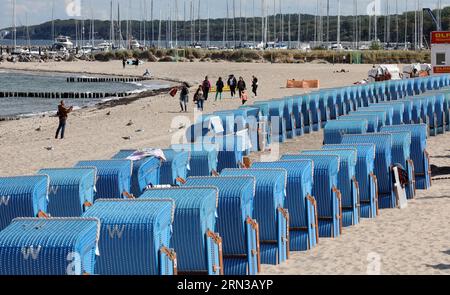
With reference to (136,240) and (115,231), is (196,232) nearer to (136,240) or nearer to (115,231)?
(136,240)

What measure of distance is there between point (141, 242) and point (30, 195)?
9.65 feet

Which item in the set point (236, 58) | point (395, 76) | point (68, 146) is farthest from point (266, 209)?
point (236, 58)

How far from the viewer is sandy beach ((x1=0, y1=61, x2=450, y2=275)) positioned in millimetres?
12633

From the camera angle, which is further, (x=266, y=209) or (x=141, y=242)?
(x=266, y=209)

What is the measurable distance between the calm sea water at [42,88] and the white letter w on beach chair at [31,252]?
42.0 m

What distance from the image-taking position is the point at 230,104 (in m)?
41.0

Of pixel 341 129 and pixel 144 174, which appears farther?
pixel 341 129

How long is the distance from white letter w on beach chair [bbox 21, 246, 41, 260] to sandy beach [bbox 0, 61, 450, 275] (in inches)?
174

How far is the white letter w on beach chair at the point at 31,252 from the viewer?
29.3ft

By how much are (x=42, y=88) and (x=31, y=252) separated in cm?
7003

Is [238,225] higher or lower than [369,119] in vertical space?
lower

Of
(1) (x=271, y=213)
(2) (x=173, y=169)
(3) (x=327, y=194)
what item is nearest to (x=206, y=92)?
(2) (x=173, y=169)

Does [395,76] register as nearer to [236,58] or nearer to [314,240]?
[314,240]

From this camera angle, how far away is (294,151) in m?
24.6
